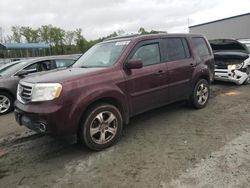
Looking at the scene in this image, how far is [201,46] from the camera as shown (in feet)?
22.4

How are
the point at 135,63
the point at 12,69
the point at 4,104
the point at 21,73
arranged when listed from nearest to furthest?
the point at 135,63
the point at 4,104
the point at 21,73
the point at 12,69

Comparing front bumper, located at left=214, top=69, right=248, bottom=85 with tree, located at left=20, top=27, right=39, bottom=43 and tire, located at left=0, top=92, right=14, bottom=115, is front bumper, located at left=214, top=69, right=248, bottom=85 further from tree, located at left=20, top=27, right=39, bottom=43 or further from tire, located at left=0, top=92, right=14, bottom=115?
tree, located at left=20, top=27, right=39, bottom=43

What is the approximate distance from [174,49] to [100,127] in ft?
8.32

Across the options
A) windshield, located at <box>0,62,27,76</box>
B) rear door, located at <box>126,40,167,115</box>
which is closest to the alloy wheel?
windshield, located at <box>0,62,27,76</box>

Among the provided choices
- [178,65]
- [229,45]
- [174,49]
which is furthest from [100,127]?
[229,45]

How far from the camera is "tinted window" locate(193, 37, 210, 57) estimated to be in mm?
6645

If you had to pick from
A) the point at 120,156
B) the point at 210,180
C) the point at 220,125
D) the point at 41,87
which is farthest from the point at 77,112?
the point at 220,125

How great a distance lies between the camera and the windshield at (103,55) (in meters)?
5.08

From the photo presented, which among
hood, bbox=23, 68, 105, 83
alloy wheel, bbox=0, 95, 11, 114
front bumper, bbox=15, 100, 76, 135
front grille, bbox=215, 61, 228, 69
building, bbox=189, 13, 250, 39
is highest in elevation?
building, bbox=189, 13, 250, 39

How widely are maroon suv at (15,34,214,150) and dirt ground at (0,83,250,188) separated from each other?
38 centimetres

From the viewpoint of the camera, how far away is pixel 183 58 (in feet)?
20.0

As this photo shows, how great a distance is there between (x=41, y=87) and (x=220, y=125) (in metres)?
3.37

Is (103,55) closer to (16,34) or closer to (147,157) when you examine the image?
(147,157)

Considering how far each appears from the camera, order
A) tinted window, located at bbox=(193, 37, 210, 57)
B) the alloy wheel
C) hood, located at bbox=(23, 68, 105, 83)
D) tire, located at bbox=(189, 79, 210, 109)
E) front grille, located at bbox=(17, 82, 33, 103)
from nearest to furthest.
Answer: hood, located at bbox=(23, 68, 105, 83) < front grille, located at bbox=(17, 82, 33, 103) < tire, located at bbox=(189, 79, 210, 109) < tinted window, located at bbox=(193, 37, 210, 57) < the alloy wheel
